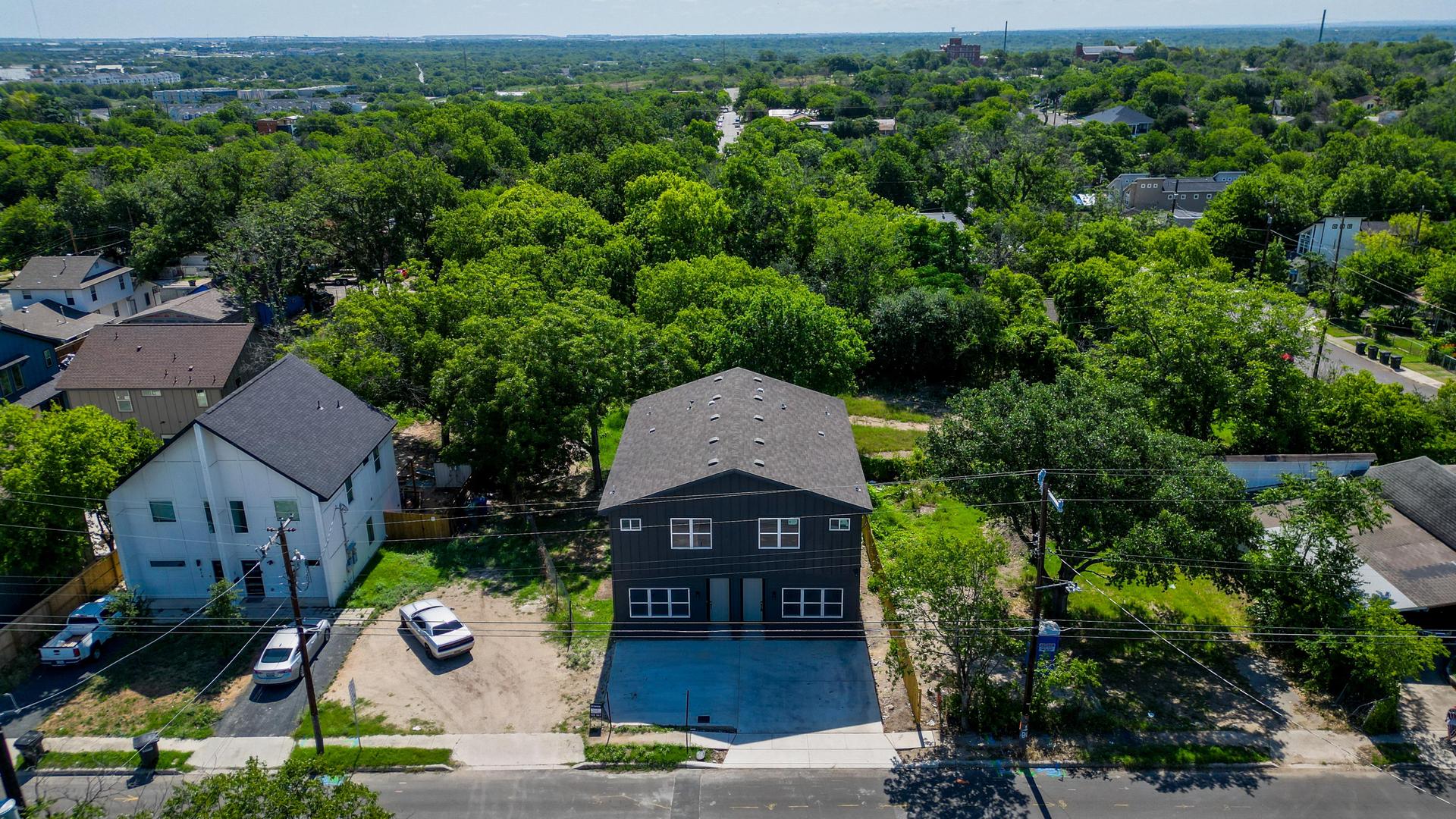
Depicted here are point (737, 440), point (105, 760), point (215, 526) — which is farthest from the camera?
point (215, 526)

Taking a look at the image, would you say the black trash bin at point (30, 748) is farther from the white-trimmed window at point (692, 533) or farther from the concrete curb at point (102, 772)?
the white-trimmed window at point (692, 533)

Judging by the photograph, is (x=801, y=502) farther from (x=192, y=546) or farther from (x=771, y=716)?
(x=192, y=546)

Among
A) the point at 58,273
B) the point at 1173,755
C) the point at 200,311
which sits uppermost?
the point at 58,273

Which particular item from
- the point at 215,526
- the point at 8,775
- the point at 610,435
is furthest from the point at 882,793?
the point at 610,435

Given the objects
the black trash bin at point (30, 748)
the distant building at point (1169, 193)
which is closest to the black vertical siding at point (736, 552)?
the black trash bin at point (30, 748)

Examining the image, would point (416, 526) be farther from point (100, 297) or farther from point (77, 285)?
point (100, 297)

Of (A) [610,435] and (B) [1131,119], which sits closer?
(A) [610,435]

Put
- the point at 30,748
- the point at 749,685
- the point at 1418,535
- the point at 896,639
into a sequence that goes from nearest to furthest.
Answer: the point at 30,748 < the point at 749,685 < the point at 896,639 < the point at 1418,535

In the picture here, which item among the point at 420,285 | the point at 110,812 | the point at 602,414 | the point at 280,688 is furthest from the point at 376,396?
the point at 110,812
